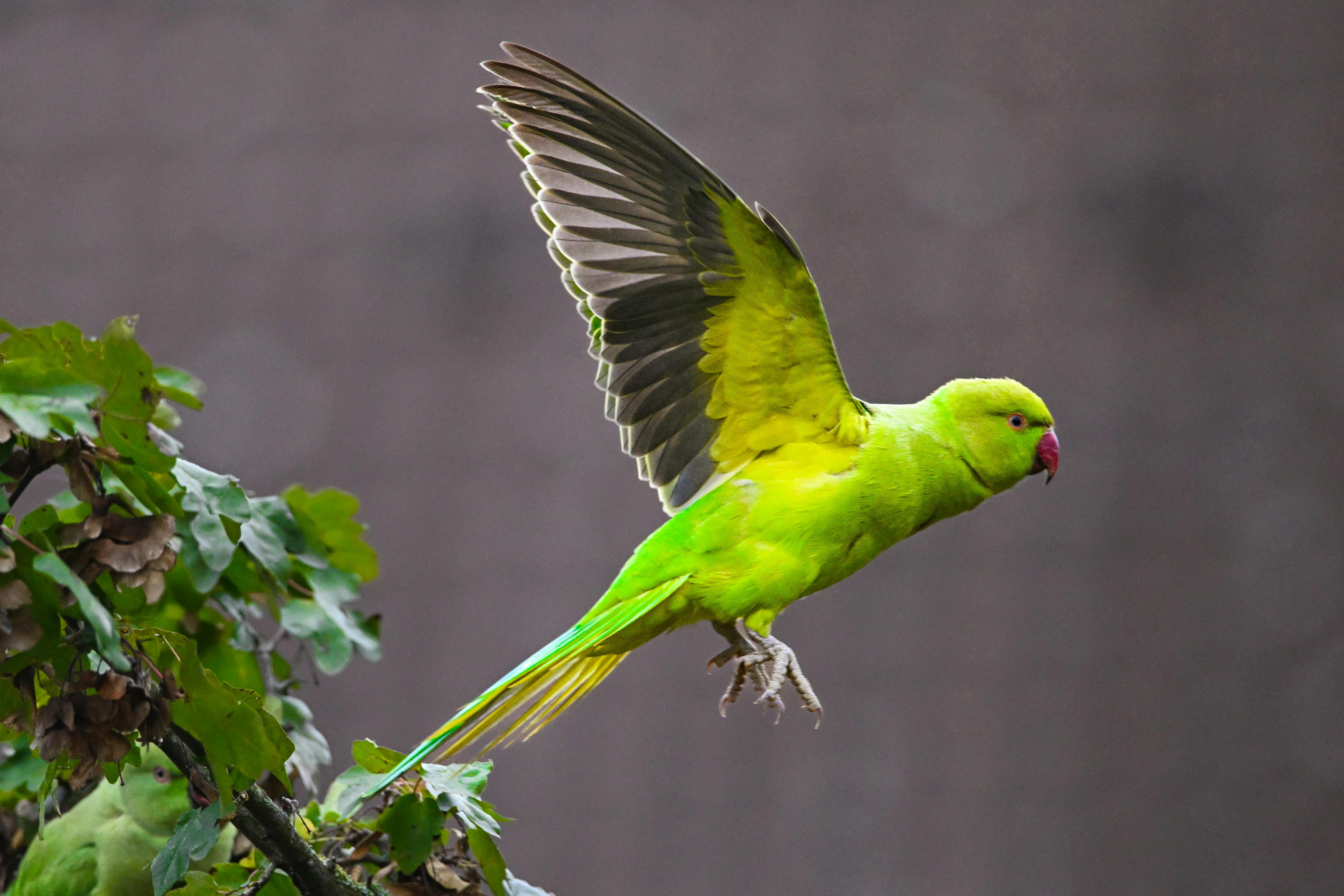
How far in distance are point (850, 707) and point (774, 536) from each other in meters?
2.31

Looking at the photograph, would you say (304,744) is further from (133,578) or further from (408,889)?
(133,578)

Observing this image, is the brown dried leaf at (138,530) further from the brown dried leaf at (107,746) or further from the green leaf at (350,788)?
the green leaf at (350,788)

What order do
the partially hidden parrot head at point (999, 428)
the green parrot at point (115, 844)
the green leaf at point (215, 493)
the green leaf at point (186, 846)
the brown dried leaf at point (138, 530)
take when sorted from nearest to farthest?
the brown dried leaf at point (138, 530) < the green leaf at point (186, 846) < the green leaf at point (215, 493) < the green parrot at point (115, 844) < the partially hidden parrot head at point (999, 428)

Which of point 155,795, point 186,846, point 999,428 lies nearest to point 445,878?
point 186,846

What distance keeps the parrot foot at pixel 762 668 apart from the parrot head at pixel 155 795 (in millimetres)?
716

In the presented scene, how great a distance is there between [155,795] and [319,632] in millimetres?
257

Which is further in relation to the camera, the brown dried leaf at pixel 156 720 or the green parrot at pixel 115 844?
the green parrot at pixel 115 844

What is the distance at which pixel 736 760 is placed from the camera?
3977mm

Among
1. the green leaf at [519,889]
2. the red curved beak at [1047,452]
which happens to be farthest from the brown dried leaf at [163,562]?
the red curved beak at [1047,452]

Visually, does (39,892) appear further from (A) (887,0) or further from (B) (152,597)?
(A) (887,0)

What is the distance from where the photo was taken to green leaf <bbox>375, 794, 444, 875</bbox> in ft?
3.96

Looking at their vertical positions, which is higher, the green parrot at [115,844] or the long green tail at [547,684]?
the green parrot at [115,844]

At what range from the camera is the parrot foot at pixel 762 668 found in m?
1.65

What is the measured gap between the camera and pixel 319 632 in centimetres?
150
